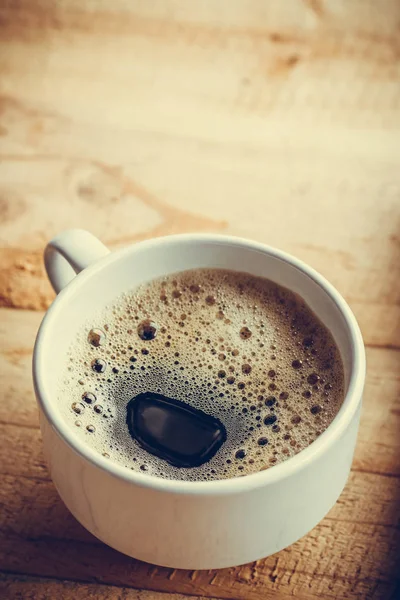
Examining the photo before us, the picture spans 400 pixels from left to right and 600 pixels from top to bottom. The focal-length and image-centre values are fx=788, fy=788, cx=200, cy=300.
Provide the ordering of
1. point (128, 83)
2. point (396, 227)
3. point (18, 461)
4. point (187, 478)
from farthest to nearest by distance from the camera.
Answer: point (128, 83)
point (396, 227)
point (18, 461)
point (187, 478)

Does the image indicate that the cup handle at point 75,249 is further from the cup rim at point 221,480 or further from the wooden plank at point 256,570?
the wooden plank at point 256,570

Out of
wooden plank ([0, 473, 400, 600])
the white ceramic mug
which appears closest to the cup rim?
the white ceramic mug

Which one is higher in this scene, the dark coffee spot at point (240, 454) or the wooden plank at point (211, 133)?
the wooden plank at point (211, 133)

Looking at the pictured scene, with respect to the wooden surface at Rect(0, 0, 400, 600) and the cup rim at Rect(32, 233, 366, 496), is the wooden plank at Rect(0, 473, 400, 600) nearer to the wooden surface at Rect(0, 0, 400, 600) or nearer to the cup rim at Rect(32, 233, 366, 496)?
the wooden surface at Rect(0, 0, 400, 600)

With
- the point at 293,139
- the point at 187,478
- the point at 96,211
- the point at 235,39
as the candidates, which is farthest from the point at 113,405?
the point at 235,39

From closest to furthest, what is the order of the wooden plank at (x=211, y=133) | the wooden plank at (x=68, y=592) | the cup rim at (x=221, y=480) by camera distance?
the cup rim at (x=221, y=480), the wooden plank at (x=68, y=592), the wooden plank at (x=211, y=133)

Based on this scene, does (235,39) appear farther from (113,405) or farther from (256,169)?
(113,405)

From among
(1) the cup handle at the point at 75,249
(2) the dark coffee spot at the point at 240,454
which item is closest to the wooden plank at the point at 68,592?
(2) the dark coffee spot at the point at 240,454
